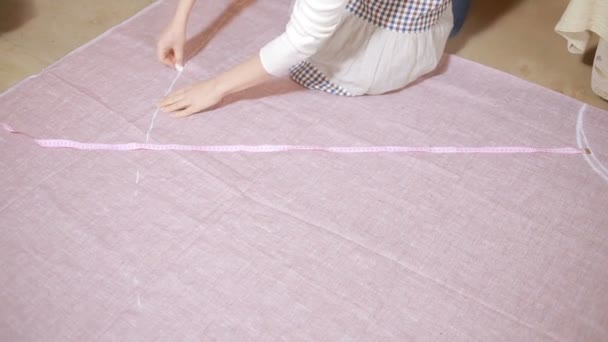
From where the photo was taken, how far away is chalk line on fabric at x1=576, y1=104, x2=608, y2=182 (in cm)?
126

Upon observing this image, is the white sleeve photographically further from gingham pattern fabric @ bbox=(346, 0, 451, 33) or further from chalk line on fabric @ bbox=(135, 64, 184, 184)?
chalk line on fabric @ bbox=(135, 64, 184, 184)

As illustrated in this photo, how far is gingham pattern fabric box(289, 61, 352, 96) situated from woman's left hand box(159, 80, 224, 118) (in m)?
0.24

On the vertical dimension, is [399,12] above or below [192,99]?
above

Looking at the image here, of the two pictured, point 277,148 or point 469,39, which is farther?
point 469,39

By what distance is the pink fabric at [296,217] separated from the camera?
996 millimetres

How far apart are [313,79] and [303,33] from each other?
0.30m

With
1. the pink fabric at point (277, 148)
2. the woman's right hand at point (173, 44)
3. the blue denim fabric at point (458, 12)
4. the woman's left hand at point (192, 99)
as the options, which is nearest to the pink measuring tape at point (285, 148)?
the pink fabric at point (277, 148)

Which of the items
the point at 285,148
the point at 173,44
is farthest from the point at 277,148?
the point at 173,44

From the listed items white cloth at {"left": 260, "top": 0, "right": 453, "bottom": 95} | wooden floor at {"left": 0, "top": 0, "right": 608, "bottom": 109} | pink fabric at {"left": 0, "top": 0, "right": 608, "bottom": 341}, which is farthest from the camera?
wooden floor at {"left": 0, "top": 0, "right": 608, "bottom": 109}

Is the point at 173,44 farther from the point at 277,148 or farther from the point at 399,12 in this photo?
the point at 399,12

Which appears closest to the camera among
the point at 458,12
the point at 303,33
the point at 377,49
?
the point at 303,33

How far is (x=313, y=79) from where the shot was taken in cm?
138

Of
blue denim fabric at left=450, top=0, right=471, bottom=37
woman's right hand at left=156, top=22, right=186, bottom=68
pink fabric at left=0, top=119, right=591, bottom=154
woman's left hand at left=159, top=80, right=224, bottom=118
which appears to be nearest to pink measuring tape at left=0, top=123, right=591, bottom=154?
pink fabric at left=0, top=119, right=591, bottom=154

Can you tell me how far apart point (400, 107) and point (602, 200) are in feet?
1.69
